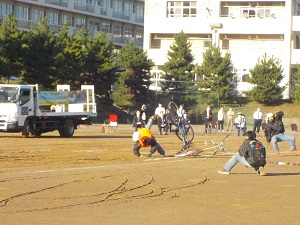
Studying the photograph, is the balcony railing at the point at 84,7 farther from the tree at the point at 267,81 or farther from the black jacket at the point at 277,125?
the black jacket at the point at 277,125

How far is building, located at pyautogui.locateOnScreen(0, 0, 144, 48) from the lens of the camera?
7850 cm

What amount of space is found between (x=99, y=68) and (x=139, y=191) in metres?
47.1

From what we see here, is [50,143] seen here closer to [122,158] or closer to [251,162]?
[122,158]

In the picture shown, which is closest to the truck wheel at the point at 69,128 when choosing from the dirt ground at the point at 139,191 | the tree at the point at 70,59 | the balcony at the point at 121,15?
the dirt ground at the point at 139,191

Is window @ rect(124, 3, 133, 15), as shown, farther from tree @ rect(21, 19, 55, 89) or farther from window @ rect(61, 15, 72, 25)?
tree @ rect(21, 19, 55, 89)

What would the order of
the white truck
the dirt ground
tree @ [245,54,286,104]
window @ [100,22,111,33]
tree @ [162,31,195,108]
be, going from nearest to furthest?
1. the dirt ground
2. the white truck
3. tree @ [245,54,286,104]
4. tree @ [162,31,195,108]
5. window @ [100,22,111,33]

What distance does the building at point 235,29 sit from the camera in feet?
244

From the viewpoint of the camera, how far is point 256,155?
1861 cm

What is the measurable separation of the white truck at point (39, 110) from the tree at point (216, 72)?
32305 millimetres

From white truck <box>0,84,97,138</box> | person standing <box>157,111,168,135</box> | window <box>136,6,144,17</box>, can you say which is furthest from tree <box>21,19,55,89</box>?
window <box>136,6,144,17</box>

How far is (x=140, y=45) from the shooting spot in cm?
9738

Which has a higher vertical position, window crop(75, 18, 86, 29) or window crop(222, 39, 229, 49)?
window crop(75, 18, 86, 29)

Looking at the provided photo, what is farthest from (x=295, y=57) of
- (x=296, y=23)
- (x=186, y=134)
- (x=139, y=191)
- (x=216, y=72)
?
(x=139, y=191)

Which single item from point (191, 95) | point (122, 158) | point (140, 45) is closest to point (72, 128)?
point (122, 158)
